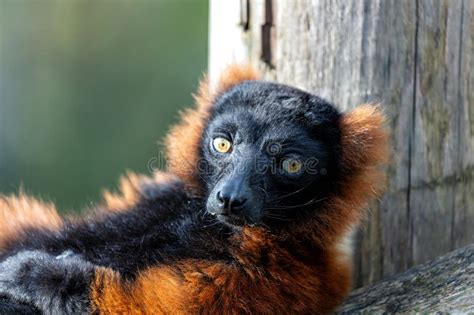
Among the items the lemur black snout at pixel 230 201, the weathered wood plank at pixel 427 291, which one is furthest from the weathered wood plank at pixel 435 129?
the lemur black snout at pixel 230 201

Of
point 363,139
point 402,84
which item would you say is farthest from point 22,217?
point 402,84

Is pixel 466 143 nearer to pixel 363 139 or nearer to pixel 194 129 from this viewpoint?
pixel 363 139

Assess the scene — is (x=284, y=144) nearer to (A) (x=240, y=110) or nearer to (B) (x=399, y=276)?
(A) (x=240, y=110)

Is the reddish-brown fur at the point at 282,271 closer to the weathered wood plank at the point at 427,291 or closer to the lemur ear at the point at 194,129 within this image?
the lemur ear at the point at 194,129

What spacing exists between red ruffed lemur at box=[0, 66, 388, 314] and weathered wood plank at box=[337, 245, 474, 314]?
0.16 meters

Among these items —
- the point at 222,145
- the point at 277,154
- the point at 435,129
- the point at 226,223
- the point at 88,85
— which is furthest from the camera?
the point at 88,85

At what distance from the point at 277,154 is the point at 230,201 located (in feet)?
1.38

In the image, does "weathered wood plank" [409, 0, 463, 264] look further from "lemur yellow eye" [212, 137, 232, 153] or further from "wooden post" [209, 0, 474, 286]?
"lemur yellow eye" [212, 137, 232, 153]

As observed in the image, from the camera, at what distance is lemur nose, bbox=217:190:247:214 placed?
12.7 feet

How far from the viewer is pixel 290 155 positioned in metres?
A: 4.12

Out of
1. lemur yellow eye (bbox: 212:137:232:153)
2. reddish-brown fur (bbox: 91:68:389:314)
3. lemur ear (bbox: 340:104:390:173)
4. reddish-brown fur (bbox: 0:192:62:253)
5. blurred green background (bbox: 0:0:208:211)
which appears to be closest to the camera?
reddish-brown fur (bbox: 91:68:389:314)

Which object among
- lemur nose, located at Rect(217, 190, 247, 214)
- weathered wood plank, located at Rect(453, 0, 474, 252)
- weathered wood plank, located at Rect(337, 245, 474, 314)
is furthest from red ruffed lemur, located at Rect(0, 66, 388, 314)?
weathered wood plank, located at Rect(453, 0, 474, 252)

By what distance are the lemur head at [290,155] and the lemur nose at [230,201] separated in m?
0.05

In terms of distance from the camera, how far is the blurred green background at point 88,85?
12.5m
